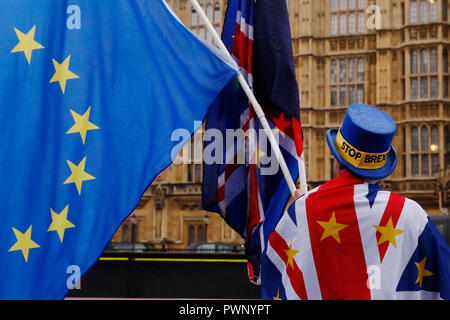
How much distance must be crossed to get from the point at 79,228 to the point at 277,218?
1082 mm

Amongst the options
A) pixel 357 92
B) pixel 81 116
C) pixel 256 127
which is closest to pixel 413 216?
pixel 256 127

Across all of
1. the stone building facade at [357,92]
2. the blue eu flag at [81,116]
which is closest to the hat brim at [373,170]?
the blue eu flag at [81,116]

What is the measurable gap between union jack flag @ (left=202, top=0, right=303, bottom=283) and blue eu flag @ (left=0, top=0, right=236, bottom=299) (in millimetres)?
347

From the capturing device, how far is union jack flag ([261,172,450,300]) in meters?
2.14

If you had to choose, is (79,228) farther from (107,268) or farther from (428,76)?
(428,76)

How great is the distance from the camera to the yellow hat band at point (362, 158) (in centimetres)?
225

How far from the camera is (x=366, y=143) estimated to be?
7.36ft

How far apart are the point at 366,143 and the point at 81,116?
1.35 meters

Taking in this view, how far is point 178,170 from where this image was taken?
1094 inches

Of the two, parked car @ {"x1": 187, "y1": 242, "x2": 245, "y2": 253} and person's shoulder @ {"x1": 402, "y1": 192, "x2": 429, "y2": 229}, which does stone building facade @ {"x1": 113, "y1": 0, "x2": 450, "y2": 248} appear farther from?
person's shoulder @ {"x1": 402, "y1": 192, "x2": 429, "y2": 229}

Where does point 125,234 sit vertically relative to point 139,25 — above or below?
below

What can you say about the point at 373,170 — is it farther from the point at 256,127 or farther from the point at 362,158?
the point at 256,127

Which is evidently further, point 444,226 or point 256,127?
point 444,226

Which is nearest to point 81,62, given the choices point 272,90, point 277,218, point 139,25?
point 139,25
